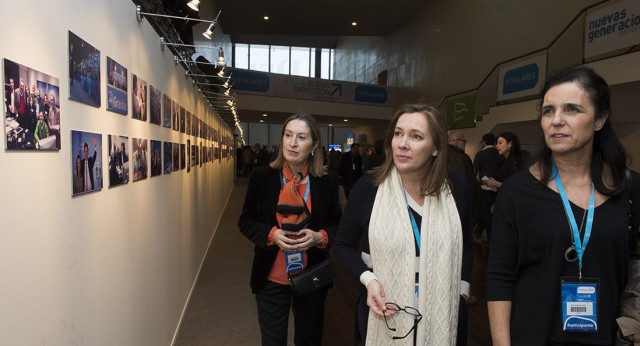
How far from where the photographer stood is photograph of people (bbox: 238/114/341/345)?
7.44ft

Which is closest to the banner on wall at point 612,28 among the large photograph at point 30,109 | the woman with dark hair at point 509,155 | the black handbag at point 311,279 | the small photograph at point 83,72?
the woman with dark hair at point 509,155

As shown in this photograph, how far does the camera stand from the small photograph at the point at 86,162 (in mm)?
1484

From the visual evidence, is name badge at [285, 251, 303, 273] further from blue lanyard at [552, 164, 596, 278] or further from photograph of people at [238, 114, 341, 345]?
blue lanyard at [552, 164, 596, 278]

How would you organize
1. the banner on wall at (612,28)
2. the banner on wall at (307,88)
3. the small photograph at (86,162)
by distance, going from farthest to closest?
the banner on wall at (307,88) → the banner on wall at (612,28) → the small photograph at (86,162)

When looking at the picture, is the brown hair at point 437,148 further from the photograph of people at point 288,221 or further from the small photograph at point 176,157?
the small photograph at point 176,157

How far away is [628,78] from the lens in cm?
597

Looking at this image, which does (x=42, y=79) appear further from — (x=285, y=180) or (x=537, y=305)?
(x=537, y=305)

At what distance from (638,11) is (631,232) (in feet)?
20.6

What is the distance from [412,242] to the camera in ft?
5.46

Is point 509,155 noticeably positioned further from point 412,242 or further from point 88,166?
point 88,166

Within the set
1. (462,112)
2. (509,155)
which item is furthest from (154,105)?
(462,112)

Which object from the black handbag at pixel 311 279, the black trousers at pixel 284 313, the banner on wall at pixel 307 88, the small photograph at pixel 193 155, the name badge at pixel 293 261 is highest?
the banner on wall at pixel 307 88

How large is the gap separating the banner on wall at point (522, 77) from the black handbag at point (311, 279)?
7447 mm

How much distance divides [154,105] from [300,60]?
86.3ft
